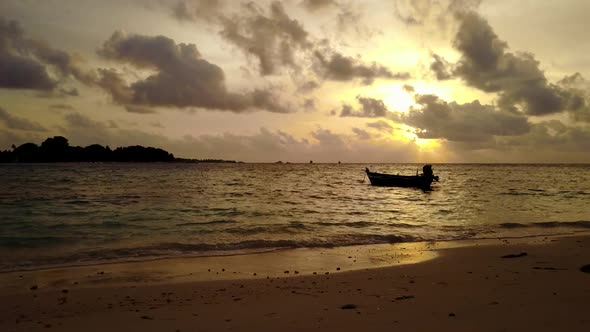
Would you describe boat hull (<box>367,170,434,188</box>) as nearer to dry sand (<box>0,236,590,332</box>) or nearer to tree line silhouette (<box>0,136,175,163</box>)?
dry sand (<box>0,236,590,332</box>)

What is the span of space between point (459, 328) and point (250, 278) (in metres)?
5.40

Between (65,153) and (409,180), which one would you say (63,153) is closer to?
(65,153)

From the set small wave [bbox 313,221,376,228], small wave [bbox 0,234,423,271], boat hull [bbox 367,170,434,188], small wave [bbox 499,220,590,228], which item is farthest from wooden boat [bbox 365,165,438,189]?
small wave [bbox 0,234,423,271]

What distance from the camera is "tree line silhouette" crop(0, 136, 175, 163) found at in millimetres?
164625

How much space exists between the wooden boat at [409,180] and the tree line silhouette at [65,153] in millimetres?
154760

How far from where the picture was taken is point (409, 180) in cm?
5219

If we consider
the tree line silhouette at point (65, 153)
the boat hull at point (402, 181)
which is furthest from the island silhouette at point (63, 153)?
the boat hull at point (402, 181)

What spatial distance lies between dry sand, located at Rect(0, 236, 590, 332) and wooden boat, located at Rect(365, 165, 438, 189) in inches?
1539

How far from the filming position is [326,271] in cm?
1096

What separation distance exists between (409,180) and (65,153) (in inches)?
6401

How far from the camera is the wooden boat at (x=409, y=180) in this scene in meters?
51.0

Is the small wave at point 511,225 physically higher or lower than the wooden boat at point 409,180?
lower

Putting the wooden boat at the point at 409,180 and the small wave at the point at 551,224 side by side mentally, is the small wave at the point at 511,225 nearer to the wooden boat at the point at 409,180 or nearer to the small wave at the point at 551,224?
the small wave at the point at 551,224

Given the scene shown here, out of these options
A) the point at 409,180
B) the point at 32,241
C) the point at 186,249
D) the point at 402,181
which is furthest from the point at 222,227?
the point at 402,181
